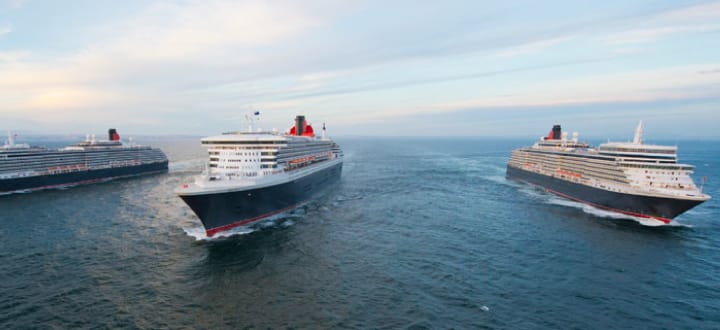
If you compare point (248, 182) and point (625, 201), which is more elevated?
point (248, 182)

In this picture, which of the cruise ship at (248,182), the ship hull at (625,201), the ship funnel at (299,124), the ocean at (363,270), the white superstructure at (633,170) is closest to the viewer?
the ocean at (363,270)

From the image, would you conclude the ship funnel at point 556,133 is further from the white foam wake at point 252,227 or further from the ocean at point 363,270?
the white foam wake at point 252,227

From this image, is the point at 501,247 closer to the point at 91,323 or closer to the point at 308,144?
the point at 91,323

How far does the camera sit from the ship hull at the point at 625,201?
40.1 meters

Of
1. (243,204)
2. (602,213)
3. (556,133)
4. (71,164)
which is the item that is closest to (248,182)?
(243,204)

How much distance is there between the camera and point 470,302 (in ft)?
73.9

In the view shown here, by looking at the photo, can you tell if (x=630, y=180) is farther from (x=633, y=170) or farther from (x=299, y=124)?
(x=299, y=124)

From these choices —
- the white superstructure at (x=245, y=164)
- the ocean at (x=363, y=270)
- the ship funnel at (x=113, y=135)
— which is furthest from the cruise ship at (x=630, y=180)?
the ship funnel at (x=113, y=135)

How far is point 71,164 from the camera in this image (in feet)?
250

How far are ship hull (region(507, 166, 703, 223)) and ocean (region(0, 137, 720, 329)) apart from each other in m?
1.99

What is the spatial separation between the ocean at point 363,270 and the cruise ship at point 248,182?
7.84ft

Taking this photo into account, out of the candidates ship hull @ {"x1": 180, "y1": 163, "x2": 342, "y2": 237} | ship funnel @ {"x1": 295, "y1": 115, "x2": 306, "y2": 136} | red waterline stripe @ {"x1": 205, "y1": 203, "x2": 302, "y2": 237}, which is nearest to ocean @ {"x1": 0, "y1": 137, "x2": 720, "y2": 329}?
red waterline stripe @ {"x1": 205, "y1": 203, "x2": 302, "y2": 237}

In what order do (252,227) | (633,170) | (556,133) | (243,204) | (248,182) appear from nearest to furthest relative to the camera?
(243,204) < (248,182) < (252,227) < (633,170) < (556,133)

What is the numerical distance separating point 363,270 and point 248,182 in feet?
65.0
